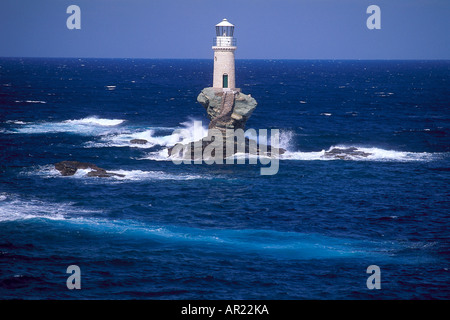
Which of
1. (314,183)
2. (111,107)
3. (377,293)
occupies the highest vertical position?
(111,107)

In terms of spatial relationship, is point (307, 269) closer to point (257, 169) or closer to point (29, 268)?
point (29, 268)

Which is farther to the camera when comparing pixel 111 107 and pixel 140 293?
pixel 111 107
